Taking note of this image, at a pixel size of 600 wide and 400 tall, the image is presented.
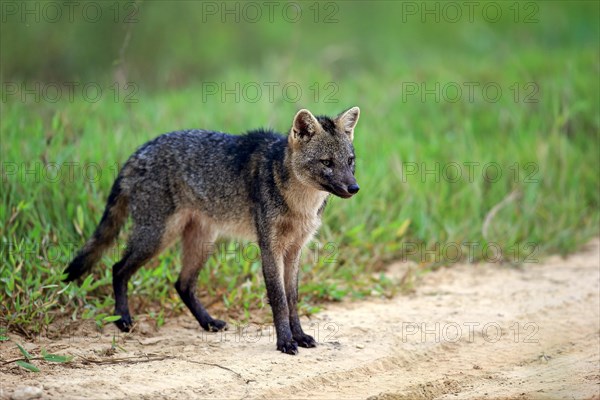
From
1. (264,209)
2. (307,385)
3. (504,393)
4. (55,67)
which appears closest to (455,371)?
(504,393)

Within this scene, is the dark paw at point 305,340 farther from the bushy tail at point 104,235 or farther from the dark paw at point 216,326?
the bushy tail at point 104,235

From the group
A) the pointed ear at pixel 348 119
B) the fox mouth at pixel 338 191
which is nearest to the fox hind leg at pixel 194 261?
the fox mouth at pixel 338 191

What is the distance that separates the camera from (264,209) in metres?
5.62

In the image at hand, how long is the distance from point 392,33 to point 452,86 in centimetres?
395

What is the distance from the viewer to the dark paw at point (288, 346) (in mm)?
5246

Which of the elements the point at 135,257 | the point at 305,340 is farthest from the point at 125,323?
the point at 305,340

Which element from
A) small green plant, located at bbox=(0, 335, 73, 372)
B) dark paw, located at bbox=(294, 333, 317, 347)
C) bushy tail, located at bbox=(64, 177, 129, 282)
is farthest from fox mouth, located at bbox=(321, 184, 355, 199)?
small green plant, located at bbox=(0, 335, 73, 372)

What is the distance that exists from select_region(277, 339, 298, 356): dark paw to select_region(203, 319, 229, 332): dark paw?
652mm

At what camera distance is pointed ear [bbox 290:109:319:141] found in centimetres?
556

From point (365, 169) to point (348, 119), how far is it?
2.11 metres

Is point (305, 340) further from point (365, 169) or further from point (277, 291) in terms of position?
point (365, 169)

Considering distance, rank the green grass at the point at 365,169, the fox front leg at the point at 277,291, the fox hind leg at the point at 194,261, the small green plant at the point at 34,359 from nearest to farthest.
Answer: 1. the small green plant at the point at 34,359
2. the fox front leg at the point at 277,291
3. the fox hind leg at the point at 194,261
4. the green grass at the point at 365,169

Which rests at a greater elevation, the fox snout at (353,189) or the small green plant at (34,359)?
the fox snout at (353,189)

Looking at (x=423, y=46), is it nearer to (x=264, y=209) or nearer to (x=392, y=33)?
(x=392, y=33)
